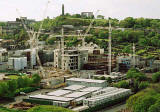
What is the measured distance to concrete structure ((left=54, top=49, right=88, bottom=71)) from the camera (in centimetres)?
1332

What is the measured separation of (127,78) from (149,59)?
3482 mm

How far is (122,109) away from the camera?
803 cm

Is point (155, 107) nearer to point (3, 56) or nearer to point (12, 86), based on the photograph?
point (12, 86)

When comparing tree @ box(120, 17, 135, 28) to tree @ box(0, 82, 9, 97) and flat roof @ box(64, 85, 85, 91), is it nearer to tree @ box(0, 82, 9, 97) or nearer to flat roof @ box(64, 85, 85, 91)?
flat roof @ box(64, 85, 85, 91)

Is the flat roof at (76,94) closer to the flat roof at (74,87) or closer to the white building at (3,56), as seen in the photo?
the flat roof at (74,87)

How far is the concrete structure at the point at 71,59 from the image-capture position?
13320 mm

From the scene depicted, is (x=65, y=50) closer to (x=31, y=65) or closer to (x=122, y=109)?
(x=31, y=65)

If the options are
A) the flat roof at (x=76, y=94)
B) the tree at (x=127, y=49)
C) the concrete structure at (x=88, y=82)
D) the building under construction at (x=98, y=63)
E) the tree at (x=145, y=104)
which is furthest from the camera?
the tree at (x=127, y=49)

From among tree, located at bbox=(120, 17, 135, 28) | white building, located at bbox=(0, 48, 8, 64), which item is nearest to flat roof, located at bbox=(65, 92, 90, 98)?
white building, located at bbox=(0, 48, 8, 64)

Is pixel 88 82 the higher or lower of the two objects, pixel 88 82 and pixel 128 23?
the lower

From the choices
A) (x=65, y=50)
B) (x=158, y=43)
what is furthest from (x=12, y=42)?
(x=158, y=43)

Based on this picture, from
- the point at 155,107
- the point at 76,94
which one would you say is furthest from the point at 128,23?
the point at 155,107

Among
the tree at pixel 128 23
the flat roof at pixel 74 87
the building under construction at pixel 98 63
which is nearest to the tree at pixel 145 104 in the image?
the flat roof at pixel 74 87

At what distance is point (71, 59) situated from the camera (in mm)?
13383
